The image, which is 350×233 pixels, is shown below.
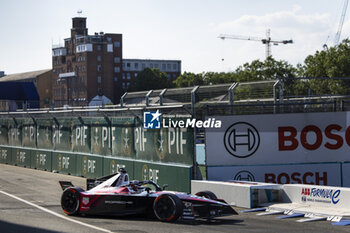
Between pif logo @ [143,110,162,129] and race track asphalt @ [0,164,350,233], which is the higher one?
pif logo @ [143,110,162,129]

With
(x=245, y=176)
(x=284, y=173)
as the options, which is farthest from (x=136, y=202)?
(x=284, y=173)

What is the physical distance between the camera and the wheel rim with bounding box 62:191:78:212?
1577 centimetres

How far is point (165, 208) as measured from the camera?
14.4 m

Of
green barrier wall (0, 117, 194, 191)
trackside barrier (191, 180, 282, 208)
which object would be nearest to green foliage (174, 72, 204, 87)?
green barrier wall (0, 117, 194, 191)

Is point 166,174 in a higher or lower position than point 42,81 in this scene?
lower

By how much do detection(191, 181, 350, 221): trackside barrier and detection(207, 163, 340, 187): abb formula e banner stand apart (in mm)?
1131

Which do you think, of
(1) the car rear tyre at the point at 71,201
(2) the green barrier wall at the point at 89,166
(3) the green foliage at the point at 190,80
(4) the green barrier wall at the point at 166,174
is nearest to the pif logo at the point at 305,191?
(4) the green barrier wall at the point at 166,174

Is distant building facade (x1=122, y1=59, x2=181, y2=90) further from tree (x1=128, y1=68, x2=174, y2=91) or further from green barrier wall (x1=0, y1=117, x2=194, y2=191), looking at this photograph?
green barrier wall (x1=0, y1=117, x2=194, y2=191)

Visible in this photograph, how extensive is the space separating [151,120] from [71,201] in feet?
21.5

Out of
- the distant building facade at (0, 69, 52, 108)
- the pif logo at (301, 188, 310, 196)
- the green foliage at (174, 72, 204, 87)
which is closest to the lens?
the pif logo at (301, 188, 310, 196)

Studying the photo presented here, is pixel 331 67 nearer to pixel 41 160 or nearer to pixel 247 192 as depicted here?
pixel 41 160

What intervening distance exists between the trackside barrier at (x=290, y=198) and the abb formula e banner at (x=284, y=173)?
113 centimetres

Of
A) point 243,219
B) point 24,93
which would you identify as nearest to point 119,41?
point 24,93

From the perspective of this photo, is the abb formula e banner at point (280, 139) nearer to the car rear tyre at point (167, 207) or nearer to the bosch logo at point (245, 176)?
the bosch logo at point (245, 176)
